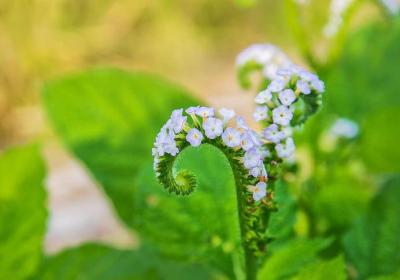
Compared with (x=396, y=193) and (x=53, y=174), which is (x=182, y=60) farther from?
(x=396, y=193)

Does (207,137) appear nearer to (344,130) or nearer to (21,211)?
(21,211)

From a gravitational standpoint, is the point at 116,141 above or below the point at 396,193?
above

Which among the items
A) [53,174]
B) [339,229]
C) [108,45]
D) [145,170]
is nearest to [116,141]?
[145,170]

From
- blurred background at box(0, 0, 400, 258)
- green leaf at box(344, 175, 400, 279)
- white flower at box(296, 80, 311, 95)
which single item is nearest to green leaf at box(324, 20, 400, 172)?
green leaf at box(344, 175, 400, 279)

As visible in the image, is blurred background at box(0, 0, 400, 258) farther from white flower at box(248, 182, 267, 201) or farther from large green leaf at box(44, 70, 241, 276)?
white flower at box(248, 182, 267, 201)

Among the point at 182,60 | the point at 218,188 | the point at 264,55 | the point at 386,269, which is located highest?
the point at 182,60
